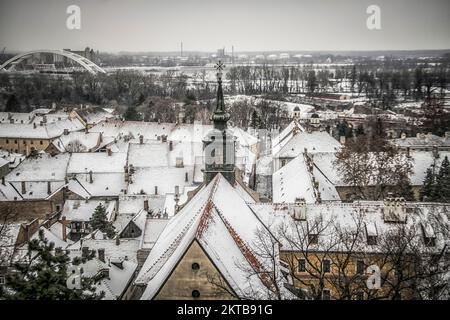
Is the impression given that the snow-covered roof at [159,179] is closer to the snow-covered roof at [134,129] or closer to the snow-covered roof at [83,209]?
the snow-covered roof at [83,209]

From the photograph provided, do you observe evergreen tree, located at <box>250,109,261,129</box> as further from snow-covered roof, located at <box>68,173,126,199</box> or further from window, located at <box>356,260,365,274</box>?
window, located at <box>356,260,365,274</box>

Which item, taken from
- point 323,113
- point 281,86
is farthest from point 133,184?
point 281,86

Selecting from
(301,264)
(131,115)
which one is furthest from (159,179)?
(131,115)

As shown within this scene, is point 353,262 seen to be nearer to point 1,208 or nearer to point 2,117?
point 1,208

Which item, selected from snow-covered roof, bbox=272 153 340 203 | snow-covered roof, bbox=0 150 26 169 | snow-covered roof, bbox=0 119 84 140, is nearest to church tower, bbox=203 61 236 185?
snow-covered roof, bbox=272 153 340 203

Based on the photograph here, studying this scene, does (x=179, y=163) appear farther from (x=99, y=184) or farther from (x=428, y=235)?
(x=428, y=235)

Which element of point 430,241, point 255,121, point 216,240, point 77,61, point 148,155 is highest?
point 77,61

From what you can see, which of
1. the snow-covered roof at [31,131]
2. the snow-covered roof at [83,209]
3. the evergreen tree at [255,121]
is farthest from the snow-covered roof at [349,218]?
Result: the snow-covered roof at [31,131]
